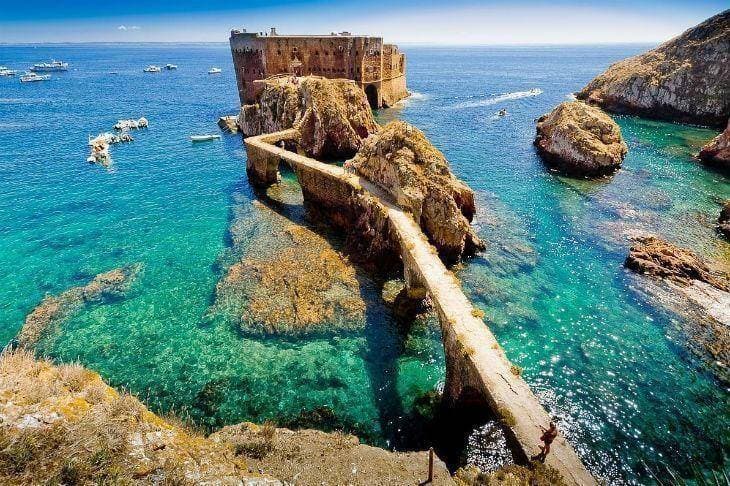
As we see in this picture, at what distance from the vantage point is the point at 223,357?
17828 mm

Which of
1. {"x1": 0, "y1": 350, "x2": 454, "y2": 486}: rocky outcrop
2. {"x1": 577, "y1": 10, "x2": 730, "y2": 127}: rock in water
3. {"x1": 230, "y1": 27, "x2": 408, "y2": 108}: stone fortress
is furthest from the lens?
{"x1": 577, "y1": 10, "x2": 730, "y2": 127}: rock in water

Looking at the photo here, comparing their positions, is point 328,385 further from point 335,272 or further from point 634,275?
point 634,275

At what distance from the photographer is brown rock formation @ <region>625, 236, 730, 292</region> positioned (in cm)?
2216

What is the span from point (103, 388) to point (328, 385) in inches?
353

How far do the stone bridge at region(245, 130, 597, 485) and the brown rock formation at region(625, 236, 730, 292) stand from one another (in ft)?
45.9

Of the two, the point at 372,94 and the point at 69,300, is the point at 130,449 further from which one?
the point at 372,94

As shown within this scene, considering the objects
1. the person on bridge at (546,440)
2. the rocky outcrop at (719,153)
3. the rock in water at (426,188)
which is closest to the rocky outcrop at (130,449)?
the person on bridge at (546,440)

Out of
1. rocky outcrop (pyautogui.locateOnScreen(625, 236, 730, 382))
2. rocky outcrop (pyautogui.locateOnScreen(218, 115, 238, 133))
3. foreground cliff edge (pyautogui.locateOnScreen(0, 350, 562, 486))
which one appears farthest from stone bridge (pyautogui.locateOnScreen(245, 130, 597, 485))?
rocky outcrop (pyautogui.locateOnScreen(218, 115, 238, 133))

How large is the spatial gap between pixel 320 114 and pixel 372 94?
3200 cm

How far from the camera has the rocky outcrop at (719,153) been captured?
40125mm

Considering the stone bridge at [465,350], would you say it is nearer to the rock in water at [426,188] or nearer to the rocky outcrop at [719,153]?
the rock in water at [426,188]

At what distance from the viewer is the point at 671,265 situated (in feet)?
75.2

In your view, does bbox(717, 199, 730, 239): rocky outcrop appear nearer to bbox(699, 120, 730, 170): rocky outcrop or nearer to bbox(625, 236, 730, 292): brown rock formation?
bbox(625, 236, 730, 292): brown rock formation

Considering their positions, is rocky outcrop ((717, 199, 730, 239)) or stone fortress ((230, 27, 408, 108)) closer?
rocky outcrop ((717, 199, 730, 239))
